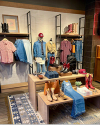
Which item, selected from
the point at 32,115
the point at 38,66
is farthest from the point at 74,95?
the point at 38,66

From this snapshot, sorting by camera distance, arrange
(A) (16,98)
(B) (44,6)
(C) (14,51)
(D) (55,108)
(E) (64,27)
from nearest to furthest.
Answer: (D) (55,108) → (A) (16,98) → (C) (14,51) → (B) (44,6) → (E) (64,27)

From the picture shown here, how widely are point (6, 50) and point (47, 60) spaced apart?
1493mm

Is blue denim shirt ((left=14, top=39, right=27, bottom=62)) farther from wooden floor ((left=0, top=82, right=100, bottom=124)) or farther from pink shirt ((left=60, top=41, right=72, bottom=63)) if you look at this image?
pink shirt ((left=60, top=41, right=72, bottom=63))

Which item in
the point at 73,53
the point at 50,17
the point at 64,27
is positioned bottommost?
the point at 73,53

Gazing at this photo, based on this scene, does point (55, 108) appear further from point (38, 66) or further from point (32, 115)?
point (38, 66)

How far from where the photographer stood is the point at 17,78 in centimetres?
440

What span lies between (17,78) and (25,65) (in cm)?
54

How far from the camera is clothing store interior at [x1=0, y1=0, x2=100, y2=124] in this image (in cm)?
253

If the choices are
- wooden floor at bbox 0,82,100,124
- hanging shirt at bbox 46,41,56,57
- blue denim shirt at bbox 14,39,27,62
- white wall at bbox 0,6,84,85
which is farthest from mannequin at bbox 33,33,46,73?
wooden floor at bbox 0,82,100,124

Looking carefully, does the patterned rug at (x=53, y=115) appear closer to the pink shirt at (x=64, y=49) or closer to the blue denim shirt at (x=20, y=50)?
the blue denim shirt at (x=20, y=50)

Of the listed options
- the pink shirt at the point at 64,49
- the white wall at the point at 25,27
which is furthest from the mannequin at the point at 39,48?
the pink shirt at the point at 64,49

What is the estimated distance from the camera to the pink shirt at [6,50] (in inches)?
147

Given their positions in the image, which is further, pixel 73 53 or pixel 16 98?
pixel 73 53

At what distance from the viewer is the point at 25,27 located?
13.9ft
